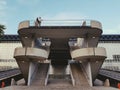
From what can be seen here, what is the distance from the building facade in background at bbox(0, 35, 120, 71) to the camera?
141ft

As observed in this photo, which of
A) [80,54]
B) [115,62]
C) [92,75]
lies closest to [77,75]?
[92,75]

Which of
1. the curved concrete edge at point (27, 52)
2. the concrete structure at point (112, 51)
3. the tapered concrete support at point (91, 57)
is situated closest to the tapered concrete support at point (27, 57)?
the curved concrete edge at point (27, 52)

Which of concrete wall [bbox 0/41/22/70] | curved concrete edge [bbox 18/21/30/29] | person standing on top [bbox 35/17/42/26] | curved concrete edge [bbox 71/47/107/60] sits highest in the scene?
person standing on top [bbox 35/17/42/26]

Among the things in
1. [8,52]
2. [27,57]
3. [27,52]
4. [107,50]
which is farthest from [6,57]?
[107,50]

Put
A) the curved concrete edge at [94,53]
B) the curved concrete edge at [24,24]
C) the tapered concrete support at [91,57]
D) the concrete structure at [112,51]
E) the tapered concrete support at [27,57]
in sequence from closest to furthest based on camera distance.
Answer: the curved concrete edge at [94,53], the tapered concrete support at [91,57], the tapered concrete support at [27,57], the curved concrete edge at [24,24], the concrete structure at [112,51]

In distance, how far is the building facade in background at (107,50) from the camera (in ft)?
141

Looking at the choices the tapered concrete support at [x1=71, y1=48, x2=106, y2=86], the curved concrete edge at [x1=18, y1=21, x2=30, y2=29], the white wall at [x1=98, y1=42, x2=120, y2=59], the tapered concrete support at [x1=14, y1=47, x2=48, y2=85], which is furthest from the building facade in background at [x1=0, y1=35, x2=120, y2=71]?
the curved concrete edge at [x1=18, y1=21, x2=30, y2=29]

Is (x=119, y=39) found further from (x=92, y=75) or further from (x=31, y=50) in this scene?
(x=31, y=50)

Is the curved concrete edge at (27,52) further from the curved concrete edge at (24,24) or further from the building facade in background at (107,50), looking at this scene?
Answer: the building facade in background at (107,50)

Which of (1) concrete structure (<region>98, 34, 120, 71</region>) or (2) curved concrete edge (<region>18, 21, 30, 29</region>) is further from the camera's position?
(1) concrete structure (<region>98, 34, 120, 71</region>)

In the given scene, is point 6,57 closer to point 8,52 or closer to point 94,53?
point 8,52

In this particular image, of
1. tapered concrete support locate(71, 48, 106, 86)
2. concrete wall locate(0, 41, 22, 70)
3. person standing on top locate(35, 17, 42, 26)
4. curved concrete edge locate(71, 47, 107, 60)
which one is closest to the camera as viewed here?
Result: curved concrete edge locate(71, 47, 107, 60)

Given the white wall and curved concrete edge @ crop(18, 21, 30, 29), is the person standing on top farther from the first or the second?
the white wall

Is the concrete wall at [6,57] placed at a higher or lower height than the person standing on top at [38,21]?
lower
